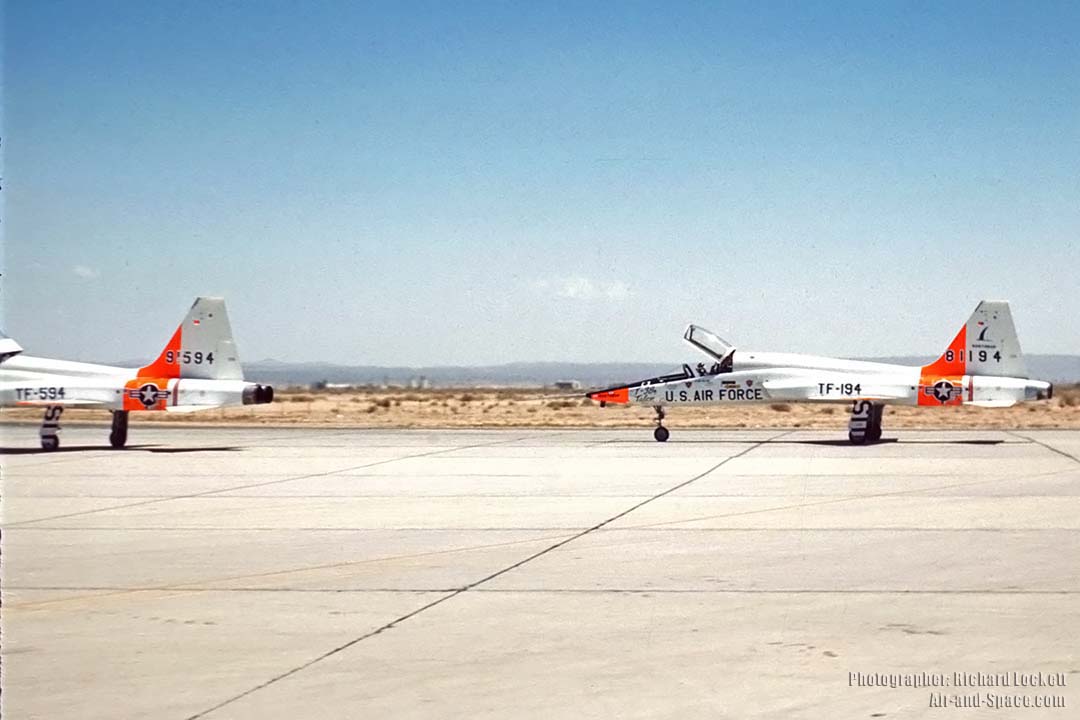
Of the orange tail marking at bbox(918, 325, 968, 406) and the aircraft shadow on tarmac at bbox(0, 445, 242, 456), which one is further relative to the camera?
the orange tail marking at bbox(918, 325, 968, 406)

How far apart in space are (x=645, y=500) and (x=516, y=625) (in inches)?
361

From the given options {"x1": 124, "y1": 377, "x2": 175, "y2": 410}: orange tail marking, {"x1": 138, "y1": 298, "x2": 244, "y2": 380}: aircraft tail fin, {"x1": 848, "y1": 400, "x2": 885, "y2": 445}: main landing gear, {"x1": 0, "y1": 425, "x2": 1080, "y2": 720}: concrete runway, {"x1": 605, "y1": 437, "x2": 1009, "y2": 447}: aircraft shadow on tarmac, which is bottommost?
{"x1": 0, "y1": 425, "x2": 1080, "y2": 720}: concrete runway

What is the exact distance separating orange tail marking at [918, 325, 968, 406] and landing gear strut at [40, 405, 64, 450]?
22.8m

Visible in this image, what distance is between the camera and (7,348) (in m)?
30.7

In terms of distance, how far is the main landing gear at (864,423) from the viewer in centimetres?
3203

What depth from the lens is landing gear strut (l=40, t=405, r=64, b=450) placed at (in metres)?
30.5

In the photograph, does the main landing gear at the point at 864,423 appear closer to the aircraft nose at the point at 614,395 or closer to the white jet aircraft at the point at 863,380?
the white jet aircraft at the point at 863,380

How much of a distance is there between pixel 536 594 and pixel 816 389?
25018 millimetres

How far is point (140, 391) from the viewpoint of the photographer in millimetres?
30062

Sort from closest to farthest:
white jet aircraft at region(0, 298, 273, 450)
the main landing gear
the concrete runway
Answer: the concrete runway → white jet aircraft at region(0, 298, 273, 450) → the main landing gear

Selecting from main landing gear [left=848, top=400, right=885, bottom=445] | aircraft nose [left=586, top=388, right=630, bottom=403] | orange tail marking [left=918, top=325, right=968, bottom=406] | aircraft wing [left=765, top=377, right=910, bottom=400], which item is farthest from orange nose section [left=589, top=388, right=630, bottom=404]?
orange tail marking [left=918, top=325, right=968, bottom=406]

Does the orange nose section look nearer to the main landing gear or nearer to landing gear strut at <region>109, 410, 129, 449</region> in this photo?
the main landing gear

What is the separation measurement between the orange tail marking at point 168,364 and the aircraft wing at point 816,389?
16.3 meters

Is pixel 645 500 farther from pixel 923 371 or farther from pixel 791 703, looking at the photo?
pixel 923 371
